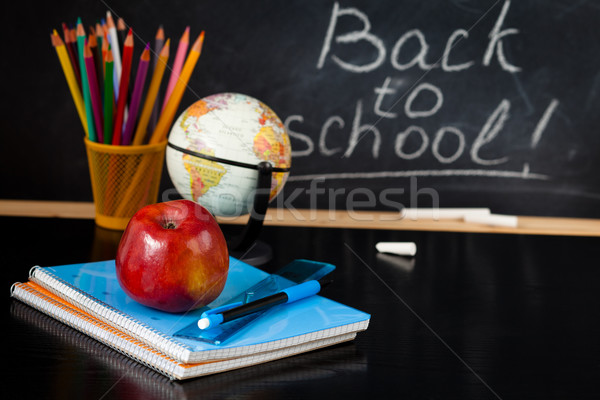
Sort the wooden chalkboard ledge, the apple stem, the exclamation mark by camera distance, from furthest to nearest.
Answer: the exclamation mark → the wooden chalkboard ledge → the apple stem

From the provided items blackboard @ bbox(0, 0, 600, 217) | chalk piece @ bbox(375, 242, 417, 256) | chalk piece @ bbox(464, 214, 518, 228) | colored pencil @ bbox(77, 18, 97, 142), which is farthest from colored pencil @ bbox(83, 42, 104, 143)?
chalk piece @ bbox(464, 214, 518, 228)

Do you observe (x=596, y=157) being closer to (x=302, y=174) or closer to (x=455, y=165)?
(x=455, y=165)

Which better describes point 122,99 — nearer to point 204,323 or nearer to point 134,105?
point 134,105

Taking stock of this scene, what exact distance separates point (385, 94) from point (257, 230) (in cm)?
51

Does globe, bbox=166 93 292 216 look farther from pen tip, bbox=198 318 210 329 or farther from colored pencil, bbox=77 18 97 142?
pen tip, bbox=198 318 210 329

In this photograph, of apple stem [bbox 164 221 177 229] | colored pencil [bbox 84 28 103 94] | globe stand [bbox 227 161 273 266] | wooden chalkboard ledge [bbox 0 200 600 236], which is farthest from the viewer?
wooden chalkboard ledge [bbox 0 200 600 236]

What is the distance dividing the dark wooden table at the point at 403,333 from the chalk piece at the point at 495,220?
0.45 feet

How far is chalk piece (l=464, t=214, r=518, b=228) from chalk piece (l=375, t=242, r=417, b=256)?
0.29m

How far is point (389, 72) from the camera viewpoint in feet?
4.50

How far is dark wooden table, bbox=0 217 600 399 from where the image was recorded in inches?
24.0

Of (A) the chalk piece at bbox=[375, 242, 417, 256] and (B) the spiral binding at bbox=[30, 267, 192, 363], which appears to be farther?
(A) the chalk piece at bbox=[375, 242, 417, 256]

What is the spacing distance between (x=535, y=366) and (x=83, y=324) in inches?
18.4

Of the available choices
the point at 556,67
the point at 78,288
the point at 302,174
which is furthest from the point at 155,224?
the point at 556,67

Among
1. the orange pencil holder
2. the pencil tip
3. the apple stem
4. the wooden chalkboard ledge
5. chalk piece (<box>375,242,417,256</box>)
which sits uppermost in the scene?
the pencil tip
